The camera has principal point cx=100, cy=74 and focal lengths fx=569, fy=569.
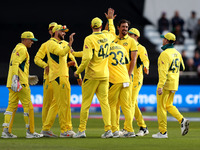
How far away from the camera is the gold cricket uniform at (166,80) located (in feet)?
37.6

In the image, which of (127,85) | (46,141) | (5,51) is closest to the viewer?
(46,141)

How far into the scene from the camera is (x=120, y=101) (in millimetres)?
11461

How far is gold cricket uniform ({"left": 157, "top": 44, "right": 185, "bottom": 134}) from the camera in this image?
11.4m

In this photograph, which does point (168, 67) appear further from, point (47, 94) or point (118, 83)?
point (47, 94)

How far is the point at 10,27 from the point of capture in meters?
27.3

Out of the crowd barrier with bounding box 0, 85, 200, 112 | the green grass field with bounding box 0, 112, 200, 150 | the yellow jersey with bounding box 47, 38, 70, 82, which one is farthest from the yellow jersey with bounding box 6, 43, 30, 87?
the crowd barrier with bounding box 0, 85, 200, 112

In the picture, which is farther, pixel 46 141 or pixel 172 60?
pixel 172 60

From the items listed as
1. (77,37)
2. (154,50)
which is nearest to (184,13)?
(154,50)

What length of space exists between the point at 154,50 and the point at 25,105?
52.9ft

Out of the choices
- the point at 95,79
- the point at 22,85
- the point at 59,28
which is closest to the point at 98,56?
the point at 95,79

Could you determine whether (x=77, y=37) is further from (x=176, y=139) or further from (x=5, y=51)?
(x=176, y=139)

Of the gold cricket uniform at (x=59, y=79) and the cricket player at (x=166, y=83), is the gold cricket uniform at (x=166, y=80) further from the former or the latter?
the gold cricket uniform at (x=59, y=79)

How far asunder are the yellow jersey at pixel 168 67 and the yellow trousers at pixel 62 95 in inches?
74.8

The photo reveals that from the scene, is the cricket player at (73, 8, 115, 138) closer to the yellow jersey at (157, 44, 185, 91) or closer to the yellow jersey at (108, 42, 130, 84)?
the yellow jersey at (108, 42, 130, 84)
